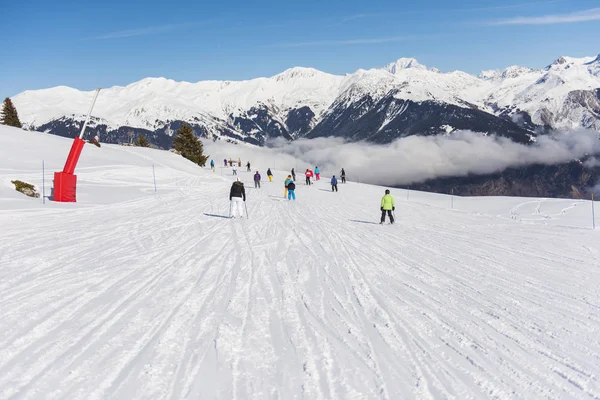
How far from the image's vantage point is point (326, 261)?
407 inches

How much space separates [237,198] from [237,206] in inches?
19.7

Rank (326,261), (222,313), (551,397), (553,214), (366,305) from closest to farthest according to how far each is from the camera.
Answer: (551,397) → (222,313) → (366,305) → (326,261) → (553,214)

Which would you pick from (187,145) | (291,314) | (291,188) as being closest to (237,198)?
(291,188)

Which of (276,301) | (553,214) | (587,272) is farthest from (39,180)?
(553,214)

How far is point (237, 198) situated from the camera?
704 inches

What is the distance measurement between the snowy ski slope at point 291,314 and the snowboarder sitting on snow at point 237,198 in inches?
126

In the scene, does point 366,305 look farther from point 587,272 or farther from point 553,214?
point 553,214

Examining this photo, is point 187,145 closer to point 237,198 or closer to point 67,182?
point 67,182

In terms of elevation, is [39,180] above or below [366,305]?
above

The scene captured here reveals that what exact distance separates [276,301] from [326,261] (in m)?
3.40

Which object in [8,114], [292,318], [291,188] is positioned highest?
[8,114]

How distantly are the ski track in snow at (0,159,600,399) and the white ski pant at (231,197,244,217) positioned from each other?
4.72 m

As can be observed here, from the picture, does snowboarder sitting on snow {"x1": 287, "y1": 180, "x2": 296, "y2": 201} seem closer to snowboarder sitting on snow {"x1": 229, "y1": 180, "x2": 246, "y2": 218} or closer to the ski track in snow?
snowboarder sitting on snow {"x1": 229, "y1": 180, "x2": 246, "y2": 218}

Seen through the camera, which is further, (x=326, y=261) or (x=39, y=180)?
(x=39, y=180)
